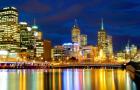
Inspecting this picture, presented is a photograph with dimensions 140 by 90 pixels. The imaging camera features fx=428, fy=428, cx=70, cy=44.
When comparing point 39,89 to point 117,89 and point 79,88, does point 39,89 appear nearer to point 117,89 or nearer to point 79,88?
point 79,88

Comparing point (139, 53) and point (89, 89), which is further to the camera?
point (139, 53)

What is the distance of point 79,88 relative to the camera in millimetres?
71688

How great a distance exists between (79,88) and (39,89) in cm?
680

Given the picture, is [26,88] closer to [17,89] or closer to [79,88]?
[17,89]

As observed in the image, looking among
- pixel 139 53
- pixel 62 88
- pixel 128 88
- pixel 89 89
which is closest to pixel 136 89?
pixel 128 88

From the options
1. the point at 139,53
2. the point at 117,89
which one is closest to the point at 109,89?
the point at 117,89

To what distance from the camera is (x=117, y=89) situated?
227 feet

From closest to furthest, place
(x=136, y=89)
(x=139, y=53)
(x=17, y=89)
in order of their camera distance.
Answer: (x=136, y=89) < (x=17, y=89) < (x=139, y=53)

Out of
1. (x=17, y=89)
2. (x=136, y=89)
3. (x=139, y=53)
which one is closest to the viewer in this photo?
(x=136, y=89)

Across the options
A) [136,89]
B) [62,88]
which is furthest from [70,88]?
[136,89]

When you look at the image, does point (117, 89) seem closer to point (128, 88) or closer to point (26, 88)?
point (128, 88)

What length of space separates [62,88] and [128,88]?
11023mm

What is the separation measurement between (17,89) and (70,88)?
29.2ft

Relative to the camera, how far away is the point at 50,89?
230ft
